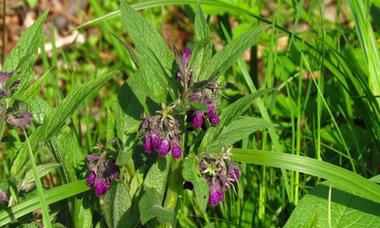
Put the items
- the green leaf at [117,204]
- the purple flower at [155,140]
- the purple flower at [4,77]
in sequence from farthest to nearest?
the green leaf at [117,204]
the purple flower at [4,77]
the purple flower at [155,140]

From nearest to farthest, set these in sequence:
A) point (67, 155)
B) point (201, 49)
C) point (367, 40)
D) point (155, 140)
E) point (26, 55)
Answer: point (155, 140), point (201, 49), point (26, 55), point (67, 155), point (367, 40)

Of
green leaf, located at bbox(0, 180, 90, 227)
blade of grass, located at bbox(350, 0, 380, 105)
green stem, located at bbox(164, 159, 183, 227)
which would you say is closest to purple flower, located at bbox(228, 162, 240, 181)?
green stem, located at bbox(164, 159, 183, 227)

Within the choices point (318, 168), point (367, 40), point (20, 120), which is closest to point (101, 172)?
point (20, 120)

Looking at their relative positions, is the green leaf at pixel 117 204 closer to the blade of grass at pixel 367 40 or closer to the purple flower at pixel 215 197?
the purple flower at pixel 215 197

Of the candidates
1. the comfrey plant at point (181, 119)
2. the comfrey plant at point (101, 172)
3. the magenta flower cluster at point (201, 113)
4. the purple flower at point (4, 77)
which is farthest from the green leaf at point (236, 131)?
the purple flower at point (4, 77)

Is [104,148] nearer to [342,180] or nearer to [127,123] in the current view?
[127,123]

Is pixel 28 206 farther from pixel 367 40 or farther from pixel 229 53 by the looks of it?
pixel 367 40

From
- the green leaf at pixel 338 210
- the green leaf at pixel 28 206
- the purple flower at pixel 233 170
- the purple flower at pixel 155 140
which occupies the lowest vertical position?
the green leaf at pixel 338 210
